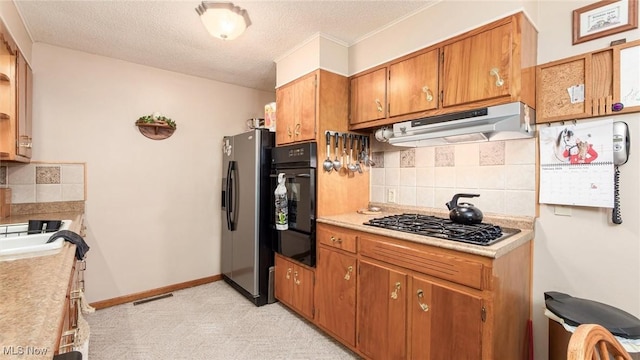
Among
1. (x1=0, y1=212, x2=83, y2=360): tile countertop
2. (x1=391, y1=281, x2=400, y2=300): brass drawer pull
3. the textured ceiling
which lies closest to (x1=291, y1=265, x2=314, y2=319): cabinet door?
(x1=391, y1=281, x2=400, y2=300): brass drawer pull

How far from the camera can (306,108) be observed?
2.39 m

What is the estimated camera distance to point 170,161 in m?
3.06

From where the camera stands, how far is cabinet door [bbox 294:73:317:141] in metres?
2.32

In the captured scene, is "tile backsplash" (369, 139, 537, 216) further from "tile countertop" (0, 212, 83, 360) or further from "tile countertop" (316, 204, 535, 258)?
"tile countertop" (0, 212, 83, 360)

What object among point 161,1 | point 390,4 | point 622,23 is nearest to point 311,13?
point 390,4

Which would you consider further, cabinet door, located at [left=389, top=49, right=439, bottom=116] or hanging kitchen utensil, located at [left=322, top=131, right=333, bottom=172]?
hanging kitchen utensil, located at [left=322, top=131, right=333, bottom=172]

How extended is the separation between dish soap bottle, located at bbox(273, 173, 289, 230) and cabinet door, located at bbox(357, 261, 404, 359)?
0.87 metres

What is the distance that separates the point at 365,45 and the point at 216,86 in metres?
1.89

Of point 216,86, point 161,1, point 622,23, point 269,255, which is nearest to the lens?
point 622,23

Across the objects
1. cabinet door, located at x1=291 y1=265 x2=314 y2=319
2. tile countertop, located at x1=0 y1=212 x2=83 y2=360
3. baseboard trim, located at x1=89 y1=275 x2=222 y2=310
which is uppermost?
tile countertop, located at x1=0 y1=212 x2=83 y2=360

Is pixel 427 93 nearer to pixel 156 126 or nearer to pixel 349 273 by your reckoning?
pixel 349 273

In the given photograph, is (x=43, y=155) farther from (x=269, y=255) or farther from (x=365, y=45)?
(x=365, y=45)

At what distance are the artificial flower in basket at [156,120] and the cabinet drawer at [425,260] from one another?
2.32 m

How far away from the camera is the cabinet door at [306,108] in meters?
2.32
